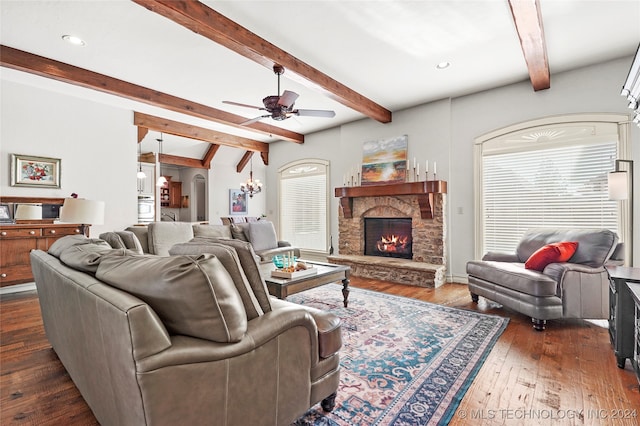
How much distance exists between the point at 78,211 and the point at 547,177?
577cm

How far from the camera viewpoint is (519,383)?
6.48 ft

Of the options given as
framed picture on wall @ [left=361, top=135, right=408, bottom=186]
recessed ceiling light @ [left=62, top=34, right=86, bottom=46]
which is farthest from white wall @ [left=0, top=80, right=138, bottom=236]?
framed picture on wall @ [left=361, top=135, right=408, bottom=186]

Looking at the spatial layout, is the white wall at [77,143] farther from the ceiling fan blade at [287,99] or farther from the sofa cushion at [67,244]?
the ceiling fan blade at [287,99]

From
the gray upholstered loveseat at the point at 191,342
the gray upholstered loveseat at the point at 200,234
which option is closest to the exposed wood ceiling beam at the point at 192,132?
the gray upholstered loveseat at the point at 200,234

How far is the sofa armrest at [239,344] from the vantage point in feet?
3.37

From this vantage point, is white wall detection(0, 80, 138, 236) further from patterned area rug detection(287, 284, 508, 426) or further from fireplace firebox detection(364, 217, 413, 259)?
fireplace firebox detection(364, 217, 413, 259)

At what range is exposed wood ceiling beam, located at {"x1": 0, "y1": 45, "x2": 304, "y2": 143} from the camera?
11.4ft

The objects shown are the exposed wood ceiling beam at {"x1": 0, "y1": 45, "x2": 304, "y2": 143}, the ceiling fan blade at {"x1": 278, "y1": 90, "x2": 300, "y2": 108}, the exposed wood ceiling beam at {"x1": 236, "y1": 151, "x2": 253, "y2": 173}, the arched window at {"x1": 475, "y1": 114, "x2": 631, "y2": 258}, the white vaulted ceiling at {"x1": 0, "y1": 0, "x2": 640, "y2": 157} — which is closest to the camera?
the white vaulted ceiling at {"x1": 0, "y1": 0, "x2": 640, "y2": 157}

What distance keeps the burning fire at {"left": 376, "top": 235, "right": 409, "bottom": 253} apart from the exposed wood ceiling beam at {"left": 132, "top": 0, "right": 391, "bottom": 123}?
2347 millimetres

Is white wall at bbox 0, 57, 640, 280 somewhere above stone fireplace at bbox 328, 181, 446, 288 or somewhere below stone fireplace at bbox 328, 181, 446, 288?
above

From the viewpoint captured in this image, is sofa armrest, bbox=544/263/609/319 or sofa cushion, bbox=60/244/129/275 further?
sofa armrest, bbox=544/263/609/319

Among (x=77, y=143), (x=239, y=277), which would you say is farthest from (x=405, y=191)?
(x=77, y=143)

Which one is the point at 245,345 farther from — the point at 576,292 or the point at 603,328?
the point at 603,328

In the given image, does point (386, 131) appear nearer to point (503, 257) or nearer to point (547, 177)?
point (547, 177)
